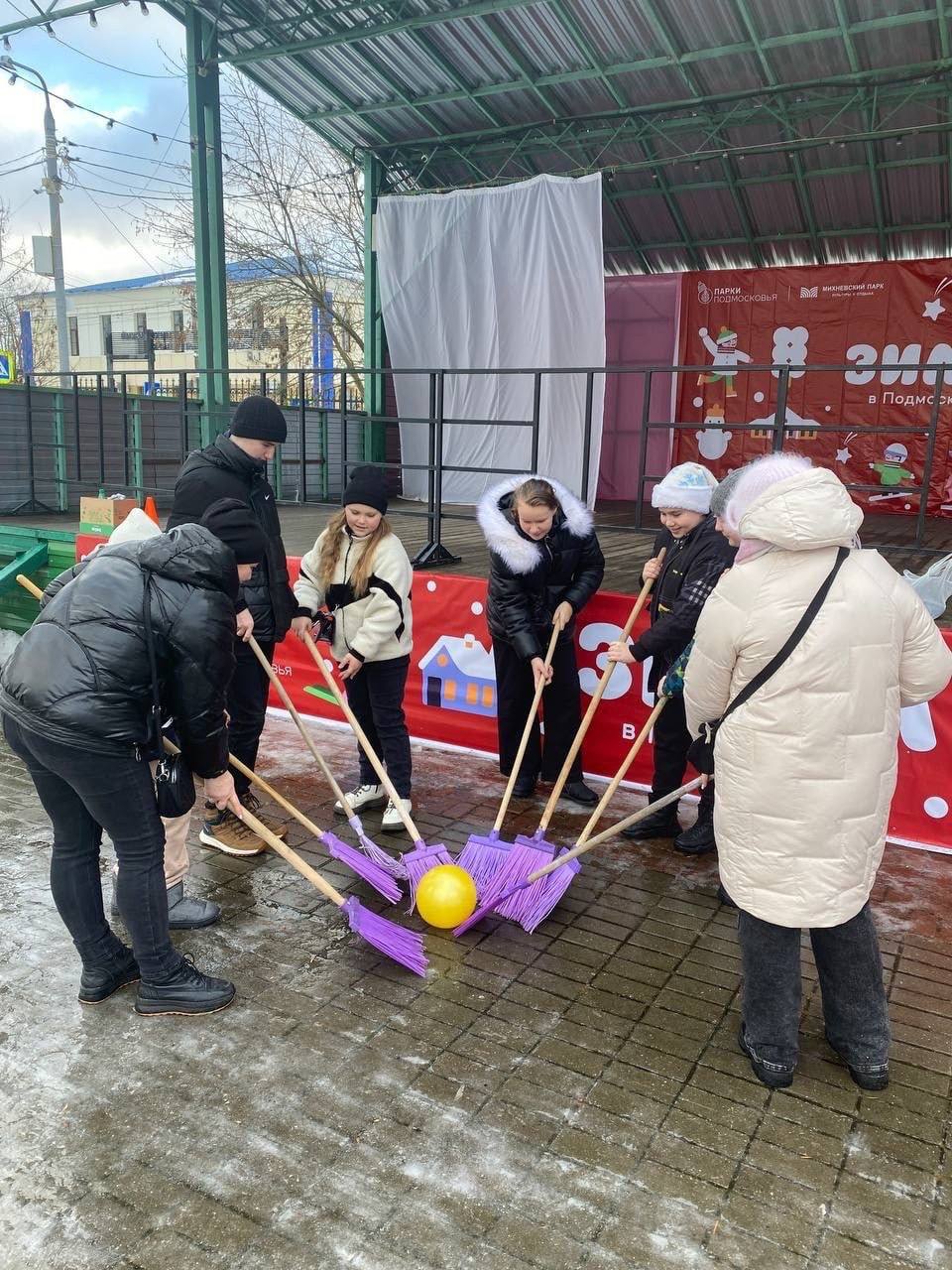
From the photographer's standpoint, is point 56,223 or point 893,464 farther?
point 56,223

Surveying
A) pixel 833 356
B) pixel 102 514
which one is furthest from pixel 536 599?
pixel 833 356

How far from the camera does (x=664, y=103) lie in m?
9.01

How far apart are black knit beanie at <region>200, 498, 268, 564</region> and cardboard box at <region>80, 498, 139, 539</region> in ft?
11.6

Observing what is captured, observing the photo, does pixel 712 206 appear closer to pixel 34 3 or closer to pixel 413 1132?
pixel 34 3

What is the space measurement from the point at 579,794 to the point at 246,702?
5.66 ft

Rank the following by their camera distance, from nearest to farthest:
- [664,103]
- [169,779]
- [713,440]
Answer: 1. [169,779]
2. [664,103]
3. [713,440]

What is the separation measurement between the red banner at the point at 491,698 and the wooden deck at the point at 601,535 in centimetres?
60

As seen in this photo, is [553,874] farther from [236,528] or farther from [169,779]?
[236,528]

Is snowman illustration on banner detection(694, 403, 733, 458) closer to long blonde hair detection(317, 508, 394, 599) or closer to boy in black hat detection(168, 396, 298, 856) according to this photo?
long blonde hair detection(317, 508, 394, 599)

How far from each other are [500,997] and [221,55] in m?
9.35

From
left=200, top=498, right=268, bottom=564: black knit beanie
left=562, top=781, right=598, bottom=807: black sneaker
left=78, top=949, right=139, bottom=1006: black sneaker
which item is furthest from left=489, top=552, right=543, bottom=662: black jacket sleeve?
left=78, top=949, right=139, bottom=1006: black sneaker

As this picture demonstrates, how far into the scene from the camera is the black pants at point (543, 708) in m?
4.61

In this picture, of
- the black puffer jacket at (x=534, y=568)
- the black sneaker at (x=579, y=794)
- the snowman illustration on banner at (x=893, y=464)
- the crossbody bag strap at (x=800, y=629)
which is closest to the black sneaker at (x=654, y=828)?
the black sneaker at (x=579, y=794)

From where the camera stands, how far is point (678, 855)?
4.14 m
